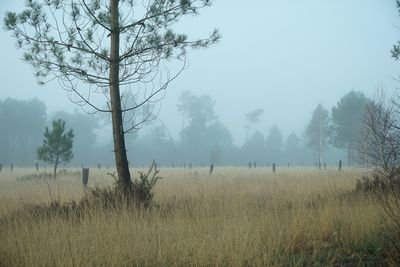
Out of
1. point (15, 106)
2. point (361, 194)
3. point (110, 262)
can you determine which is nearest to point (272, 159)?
point (15, 106)

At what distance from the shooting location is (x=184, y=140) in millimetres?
72250

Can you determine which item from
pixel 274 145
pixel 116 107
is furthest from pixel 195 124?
pixel 116 107

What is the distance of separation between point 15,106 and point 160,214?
2745 inches

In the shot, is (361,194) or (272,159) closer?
(361,194)

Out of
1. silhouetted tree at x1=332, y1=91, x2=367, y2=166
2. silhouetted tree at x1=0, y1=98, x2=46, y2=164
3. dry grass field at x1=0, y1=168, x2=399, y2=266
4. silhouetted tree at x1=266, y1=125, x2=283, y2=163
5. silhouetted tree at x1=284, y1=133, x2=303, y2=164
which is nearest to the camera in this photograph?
dry grass field at x1=0, y1=168, x2=399, y2=266

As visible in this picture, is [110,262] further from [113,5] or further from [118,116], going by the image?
[113,5]

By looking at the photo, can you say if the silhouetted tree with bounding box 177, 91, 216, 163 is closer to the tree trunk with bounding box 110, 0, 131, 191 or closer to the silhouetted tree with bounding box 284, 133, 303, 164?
the silhouetted tree with bounding box 284, 133, 303, 164

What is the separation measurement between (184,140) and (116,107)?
2537 inches

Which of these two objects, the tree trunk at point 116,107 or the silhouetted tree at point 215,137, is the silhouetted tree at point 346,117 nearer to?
the silhouetted tree at point 215,137

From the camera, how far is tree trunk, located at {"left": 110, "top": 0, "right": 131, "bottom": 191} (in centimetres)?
772

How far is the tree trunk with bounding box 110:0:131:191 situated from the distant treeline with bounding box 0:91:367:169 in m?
47.7

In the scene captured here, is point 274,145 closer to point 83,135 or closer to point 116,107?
point 83,135

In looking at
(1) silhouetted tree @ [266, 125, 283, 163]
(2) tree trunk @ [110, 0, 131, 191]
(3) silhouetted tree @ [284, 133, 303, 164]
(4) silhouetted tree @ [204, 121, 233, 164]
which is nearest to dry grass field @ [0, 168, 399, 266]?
(2) tree trunk @ [110, 0, 131, 191]

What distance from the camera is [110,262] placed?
160 inches
